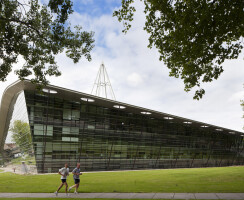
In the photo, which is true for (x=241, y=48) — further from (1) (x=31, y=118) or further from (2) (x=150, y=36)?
(1) (x=31, y=118)

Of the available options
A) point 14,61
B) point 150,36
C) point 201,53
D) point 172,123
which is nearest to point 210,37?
point 201,53

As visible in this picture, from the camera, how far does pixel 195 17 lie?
31.5ft

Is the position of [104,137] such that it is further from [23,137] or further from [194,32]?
[194,32]

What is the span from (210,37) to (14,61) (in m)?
10.3

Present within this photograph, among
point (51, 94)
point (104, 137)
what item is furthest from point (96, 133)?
point (51, 94)

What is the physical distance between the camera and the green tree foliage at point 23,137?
27719 mm

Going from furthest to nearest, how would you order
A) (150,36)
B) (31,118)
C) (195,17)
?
(31,118) → (150,36) → (195,17)

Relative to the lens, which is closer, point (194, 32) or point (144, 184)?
point (194, 32)

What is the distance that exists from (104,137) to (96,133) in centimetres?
183

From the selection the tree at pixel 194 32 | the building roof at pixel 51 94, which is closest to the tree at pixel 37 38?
the tree at pixel 194 32

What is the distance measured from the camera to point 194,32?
33.3 ft

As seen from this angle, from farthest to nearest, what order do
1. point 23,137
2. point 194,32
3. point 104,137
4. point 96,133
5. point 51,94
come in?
point 104,137 → point 96,133 → point 23,137 → point 51,94 → point 194,32

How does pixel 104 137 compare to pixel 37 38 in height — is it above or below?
below

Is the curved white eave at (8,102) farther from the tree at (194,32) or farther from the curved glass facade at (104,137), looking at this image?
the tree at (194,32)
